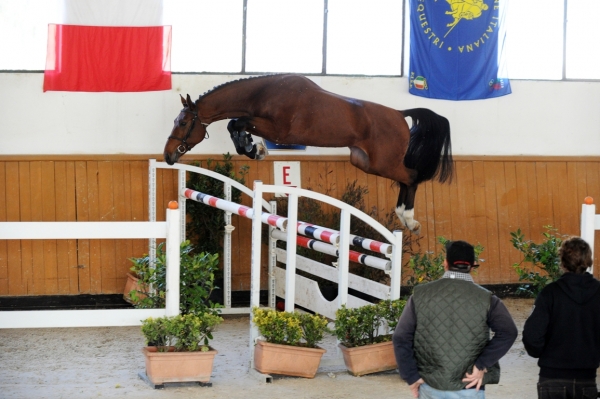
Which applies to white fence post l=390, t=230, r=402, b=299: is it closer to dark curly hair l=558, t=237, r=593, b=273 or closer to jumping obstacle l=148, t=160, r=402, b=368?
jumping obstacle l=148, t=160, r=402, b=368

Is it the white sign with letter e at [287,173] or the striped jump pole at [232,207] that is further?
the white sign with letter e at [287,173]

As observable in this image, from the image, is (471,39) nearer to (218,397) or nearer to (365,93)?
(365,93)

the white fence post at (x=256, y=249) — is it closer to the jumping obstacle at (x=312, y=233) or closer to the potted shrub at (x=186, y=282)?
the jumping obstacle at (x=312, y=233)

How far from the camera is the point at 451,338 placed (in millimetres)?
2963

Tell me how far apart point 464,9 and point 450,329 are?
518 cm

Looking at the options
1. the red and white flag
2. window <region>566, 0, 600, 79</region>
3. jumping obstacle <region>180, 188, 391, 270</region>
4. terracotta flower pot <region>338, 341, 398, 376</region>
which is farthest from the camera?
window <region>566, 0, 600, 79</region>

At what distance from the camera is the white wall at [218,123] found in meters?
7.02

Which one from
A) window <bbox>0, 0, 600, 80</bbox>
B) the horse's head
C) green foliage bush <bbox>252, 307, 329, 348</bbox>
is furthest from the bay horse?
window <bbox>0, 0, 600, 80</bbox>

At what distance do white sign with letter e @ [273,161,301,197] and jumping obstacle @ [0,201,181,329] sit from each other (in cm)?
314

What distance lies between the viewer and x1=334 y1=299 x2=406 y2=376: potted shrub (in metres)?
4.99

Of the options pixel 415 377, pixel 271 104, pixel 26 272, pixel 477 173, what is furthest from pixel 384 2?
pixel 415 377

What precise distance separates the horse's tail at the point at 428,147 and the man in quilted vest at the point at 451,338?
3245 mm

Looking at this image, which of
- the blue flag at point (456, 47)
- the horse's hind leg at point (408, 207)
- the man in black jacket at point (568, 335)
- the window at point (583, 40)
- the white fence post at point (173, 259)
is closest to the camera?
the man in black jacket at point (568, 335)

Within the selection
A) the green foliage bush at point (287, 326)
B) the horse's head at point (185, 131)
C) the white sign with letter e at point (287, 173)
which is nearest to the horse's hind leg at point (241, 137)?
the horse's head at point (185, 131)
